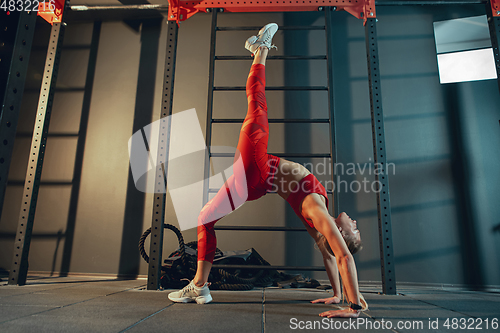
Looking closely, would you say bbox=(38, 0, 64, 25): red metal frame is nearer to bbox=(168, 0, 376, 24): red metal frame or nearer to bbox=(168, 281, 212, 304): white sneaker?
bbox=(168, 0, 376, 24): red metal frame

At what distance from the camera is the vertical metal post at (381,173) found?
2.36 m

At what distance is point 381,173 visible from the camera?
250 cm

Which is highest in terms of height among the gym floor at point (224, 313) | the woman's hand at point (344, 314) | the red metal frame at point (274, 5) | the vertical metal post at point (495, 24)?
the red metal frame at point (274, 5)

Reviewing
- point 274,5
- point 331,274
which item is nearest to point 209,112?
point 274,5

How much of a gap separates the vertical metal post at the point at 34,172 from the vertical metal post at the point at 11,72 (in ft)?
3.86

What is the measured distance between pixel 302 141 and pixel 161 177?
156 centimetres

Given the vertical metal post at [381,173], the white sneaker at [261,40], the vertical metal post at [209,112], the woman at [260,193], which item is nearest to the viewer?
the woman at [260,193]

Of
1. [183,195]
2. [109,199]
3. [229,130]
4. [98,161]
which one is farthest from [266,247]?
[98,161]

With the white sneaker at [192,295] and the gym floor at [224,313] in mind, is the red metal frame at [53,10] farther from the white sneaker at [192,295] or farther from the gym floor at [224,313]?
the white sneaker at [192,295]

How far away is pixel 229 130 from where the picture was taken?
3.29 metres
